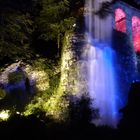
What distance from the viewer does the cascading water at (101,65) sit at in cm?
1960

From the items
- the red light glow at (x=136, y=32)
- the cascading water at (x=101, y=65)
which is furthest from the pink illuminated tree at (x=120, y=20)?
the cascading water at (x=101, y=65)

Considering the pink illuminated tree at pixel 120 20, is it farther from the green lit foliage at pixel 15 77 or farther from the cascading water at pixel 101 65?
the green lit foliage at pixel 15 77

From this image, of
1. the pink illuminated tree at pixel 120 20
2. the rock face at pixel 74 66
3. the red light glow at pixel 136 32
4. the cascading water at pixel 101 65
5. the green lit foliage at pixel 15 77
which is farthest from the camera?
the red light glow at pixel 136 32

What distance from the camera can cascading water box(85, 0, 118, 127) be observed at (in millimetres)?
19597

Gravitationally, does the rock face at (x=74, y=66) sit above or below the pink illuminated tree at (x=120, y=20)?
below

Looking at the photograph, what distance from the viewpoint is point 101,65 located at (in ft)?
68.9

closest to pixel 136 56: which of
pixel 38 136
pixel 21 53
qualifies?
pixel 21 53

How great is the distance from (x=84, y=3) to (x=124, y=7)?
476 centimetres

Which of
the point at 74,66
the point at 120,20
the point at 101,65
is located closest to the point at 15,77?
the point at 74,66

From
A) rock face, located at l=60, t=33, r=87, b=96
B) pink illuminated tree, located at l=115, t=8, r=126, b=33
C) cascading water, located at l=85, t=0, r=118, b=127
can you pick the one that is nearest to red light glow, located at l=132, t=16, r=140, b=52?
pink illuminated tree, located at l=115, t=8, r=126, b=33

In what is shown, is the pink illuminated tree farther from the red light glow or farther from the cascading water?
the cascading water

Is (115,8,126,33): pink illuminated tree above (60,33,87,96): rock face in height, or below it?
above

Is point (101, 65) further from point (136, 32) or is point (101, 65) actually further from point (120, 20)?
point (136, 32)

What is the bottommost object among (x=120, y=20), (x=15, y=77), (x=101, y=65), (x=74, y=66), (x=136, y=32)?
(x=15, y=77)
